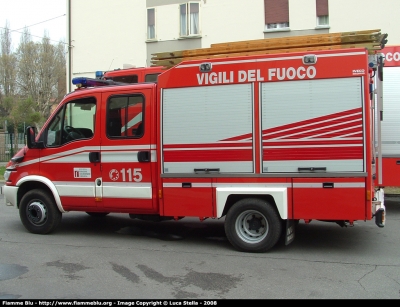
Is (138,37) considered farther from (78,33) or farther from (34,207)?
(34,207)

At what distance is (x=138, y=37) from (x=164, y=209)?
16.5 meters

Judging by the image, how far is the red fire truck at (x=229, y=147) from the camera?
578 centimetres

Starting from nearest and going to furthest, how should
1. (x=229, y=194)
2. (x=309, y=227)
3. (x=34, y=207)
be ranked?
(x=229, y=194), (x=34, y=207), (x=309, y=227)

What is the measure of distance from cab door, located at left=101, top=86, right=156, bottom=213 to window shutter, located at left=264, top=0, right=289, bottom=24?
1435 centimetres

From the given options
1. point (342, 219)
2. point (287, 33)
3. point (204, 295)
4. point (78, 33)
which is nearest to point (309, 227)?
point (342, 219)

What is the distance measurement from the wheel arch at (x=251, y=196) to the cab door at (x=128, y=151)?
1127 millimetres

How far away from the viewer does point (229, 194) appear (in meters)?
6.23

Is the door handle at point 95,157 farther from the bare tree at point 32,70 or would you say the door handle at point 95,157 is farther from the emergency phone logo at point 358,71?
the bare tree at point 32,70

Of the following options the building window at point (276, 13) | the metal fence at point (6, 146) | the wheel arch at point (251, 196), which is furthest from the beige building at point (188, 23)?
the wheel arch at point (251, 196)

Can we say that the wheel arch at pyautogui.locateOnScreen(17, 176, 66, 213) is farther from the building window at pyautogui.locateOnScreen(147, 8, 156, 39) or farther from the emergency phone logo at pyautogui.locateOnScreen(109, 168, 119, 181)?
the building window at pyautogui.locateOnScreen(147, 8, 156, 39)

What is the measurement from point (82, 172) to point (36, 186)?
1098mm

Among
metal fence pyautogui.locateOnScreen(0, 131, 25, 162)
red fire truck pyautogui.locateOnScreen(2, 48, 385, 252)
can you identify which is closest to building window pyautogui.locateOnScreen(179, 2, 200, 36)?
metal fence pyautogui.locateOnScreen(0, 131, 25, 162)

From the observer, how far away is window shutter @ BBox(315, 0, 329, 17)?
18.8 meters

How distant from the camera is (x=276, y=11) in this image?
1947 centimetres
